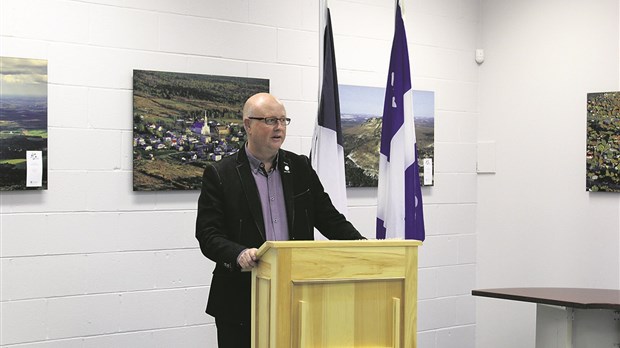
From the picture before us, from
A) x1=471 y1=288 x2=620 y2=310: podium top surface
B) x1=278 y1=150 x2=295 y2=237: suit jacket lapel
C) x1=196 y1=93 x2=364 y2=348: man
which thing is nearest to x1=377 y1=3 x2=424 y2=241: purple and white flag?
x1=471 y1=288 x2=620 y2=310: podium top surface

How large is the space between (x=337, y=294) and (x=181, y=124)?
2.24 m

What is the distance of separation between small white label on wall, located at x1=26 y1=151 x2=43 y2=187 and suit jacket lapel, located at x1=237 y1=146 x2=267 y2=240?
1.38 m

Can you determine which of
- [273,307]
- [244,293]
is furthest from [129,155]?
[273,307]

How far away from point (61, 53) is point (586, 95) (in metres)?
3.30

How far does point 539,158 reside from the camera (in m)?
5.54

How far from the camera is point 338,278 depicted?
2596 millimetres

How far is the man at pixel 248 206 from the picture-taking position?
3.15 metres

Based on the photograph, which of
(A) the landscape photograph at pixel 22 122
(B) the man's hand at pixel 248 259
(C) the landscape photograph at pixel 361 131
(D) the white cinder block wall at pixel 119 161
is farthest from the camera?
(C) the landscape photograph at pixel 361 131

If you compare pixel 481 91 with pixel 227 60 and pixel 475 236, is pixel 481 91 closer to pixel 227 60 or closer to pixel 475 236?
pixel 475 236

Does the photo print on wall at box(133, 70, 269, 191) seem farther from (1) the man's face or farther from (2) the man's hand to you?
(2) the man's hand

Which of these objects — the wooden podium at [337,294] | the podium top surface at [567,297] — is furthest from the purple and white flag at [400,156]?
the wooden podium at [337,294]

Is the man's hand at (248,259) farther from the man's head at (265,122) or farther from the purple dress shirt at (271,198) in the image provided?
the man's head at (265,122)

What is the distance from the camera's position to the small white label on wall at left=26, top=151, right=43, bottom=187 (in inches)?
161

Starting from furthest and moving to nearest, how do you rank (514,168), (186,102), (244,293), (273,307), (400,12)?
(514,168), (186,102), (400,12), (244,293), (273,307)
